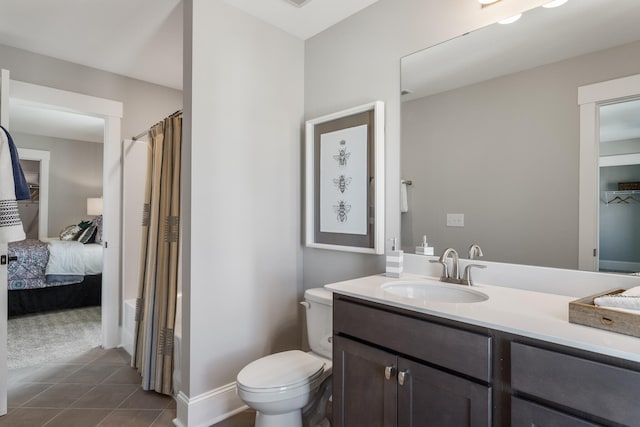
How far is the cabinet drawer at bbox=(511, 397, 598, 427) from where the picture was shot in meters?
0.87

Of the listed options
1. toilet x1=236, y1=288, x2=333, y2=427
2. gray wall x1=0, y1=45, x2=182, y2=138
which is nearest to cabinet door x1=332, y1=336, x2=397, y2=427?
toilet x1=236, y1=288, x2=333, y2=427

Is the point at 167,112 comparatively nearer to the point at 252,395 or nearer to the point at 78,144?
the point at 252,395

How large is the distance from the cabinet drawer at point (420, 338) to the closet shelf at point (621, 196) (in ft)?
2.46

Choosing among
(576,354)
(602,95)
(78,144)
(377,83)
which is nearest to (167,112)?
(377,83)

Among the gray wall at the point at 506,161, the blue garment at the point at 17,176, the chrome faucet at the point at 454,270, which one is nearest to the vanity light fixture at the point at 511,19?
the gray wall at the point at 506,161

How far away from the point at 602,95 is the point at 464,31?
672mm

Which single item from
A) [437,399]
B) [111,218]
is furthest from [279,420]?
[111,218]

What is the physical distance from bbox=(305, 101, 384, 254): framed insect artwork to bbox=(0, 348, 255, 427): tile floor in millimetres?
1214

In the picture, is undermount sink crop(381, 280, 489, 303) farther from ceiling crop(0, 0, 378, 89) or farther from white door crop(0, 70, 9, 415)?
white door crop(0, 70, 9, 415)

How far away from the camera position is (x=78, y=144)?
21.0 ft

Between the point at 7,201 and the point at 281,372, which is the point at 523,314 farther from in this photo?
the point at 7,201

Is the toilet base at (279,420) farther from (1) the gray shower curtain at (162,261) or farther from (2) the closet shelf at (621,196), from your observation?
(2) the closet shelf at (621,196)

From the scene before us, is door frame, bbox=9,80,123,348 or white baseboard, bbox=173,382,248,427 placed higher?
door frame, bbox=9,80,123,348

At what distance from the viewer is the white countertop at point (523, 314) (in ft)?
2.78
